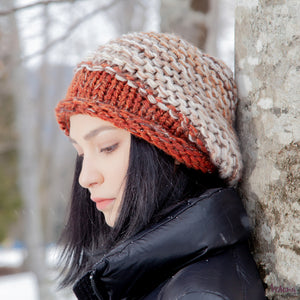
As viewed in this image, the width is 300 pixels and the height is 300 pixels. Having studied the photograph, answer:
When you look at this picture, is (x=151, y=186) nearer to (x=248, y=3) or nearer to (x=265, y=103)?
(x=265, y=103)

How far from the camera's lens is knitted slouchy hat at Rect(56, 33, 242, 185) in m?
1.50

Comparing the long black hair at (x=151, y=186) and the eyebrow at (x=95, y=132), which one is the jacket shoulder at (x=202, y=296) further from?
the eyebrow at (x=95, y=132)

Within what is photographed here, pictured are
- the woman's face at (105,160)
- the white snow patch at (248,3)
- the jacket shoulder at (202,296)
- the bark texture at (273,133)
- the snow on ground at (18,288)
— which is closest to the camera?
the jacket shoulder at (202,296)

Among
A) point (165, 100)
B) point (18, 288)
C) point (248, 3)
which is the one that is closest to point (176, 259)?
point (165, 100)

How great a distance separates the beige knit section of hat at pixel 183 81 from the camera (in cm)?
151

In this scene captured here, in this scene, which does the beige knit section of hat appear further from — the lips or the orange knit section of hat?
the lips

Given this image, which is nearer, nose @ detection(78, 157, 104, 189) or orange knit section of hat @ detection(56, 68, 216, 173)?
orange knit section of hat @ detection(56, 68, 216, 173)

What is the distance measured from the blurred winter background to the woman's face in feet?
2.64

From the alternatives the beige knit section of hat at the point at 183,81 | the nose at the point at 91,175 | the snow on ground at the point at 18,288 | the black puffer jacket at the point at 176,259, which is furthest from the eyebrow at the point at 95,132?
the snow on ground at the point at 18,288

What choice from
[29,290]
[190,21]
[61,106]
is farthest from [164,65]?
[29,290]

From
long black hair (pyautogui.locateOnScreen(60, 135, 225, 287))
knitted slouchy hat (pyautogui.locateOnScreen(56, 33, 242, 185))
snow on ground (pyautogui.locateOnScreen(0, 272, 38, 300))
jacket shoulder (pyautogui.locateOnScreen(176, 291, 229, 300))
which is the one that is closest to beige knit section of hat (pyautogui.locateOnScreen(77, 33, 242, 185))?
knitted slouchy hat (pyautogui.locateOnScreen(56, 33, 242, 185))

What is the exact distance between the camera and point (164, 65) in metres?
1.56

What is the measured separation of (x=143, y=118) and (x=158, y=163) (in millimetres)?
197

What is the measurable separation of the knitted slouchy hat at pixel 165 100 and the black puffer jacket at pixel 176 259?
226 millimetres
